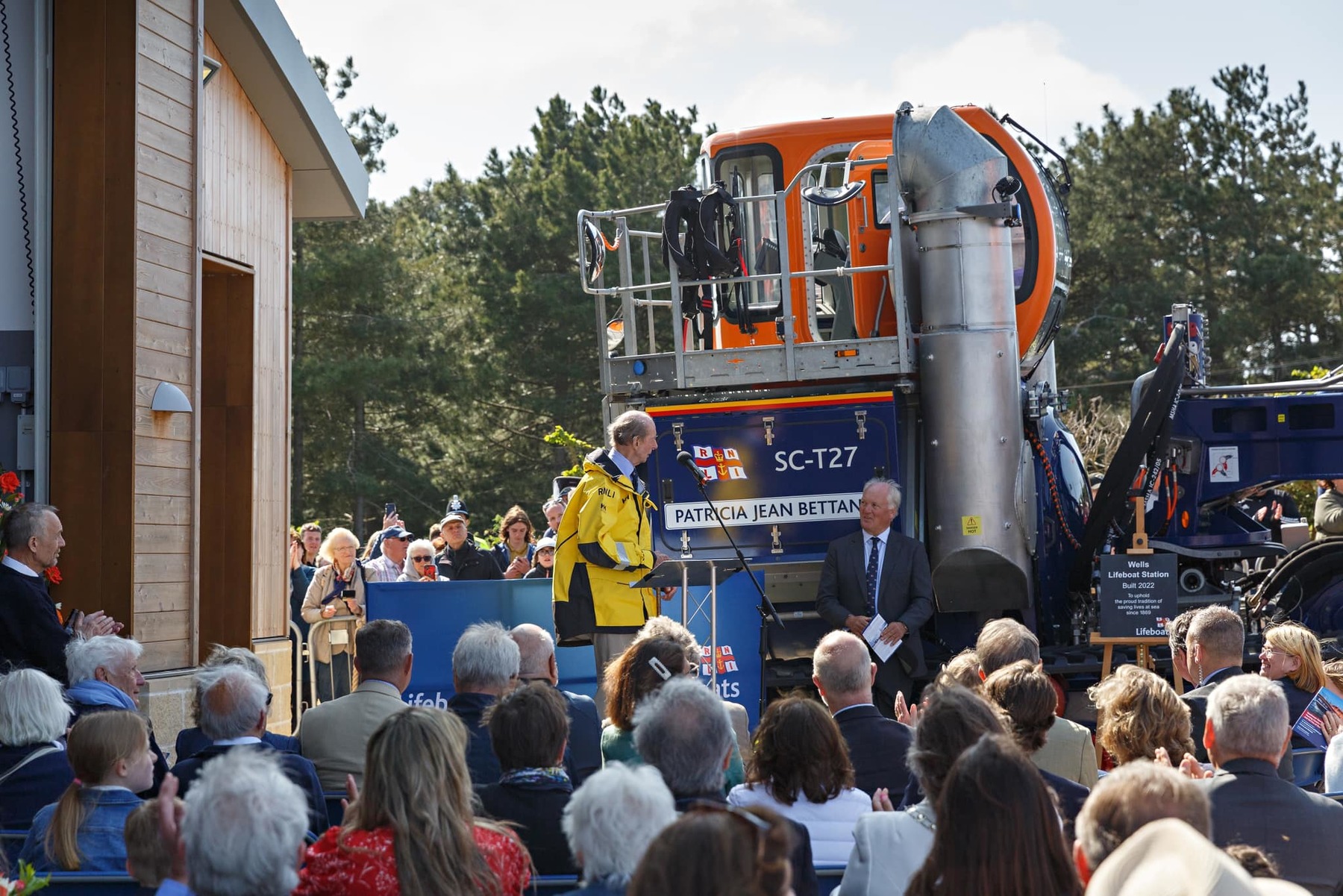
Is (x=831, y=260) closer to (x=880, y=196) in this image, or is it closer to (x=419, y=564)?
(x=880, y=196)

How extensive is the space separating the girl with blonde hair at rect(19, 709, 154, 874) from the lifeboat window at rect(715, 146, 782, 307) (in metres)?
6.68

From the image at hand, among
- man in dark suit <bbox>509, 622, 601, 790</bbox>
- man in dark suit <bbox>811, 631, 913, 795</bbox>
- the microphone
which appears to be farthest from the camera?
A: the microphone

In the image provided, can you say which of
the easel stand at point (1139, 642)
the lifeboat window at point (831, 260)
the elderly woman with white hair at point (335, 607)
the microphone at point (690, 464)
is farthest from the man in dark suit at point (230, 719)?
the elderly woman with white hair at point (335, 607)

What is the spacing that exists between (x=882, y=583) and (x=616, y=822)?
558 centimetres

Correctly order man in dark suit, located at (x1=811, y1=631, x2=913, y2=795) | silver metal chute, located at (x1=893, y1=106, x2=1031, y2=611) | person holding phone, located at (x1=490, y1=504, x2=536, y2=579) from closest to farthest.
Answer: man in dark suit, located at (x1=811, y1=631, x2=913, y2=795) → silver metal chute, located at (x1=893, y1=106, x2=1031, y2=611) → person holding phone, located at (x1=490, y1=504, x2=536, y2=579)

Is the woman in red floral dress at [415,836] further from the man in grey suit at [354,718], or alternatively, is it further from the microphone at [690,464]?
the microphone at [690,464]

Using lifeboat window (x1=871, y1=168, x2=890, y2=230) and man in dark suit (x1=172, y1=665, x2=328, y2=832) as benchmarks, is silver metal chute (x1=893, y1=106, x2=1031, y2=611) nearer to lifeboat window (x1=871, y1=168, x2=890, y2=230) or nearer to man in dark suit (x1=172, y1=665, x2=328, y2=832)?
lifeboat window (x1=871, y1=168, x2=890, y2=230)

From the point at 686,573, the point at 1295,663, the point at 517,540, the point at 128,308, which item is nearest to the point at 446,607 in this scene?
the point at 686,573

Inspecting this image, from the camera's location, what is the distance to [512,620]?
31.2ft

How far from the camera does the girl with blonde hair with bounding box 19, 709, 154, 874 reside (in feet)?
15.1

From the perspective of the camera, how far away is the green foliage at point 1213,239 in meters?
33.0

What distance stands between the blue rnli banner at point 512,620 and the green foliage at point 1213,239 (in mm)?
25930

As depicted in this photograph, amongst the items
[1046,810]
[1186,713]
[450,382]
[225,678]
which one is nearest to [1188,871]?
[1046,810]

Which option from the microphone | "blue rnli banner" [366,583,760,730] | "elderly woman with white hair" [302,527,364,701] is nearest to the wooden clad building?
"blue rnli banner" [366,583,760,730]
